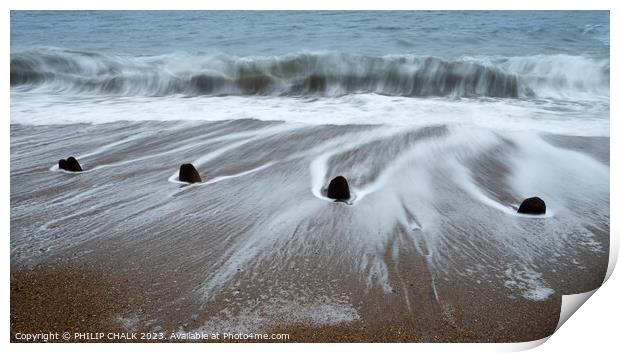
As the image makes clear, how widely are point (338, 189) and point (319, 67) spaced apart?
1.10 metres

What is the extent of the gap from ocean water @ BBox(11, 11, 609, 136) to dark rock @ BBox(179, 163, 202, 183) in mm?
643

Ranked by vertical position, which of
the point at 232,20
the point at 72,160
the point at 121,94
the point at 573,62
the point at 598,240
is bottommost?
the point at 598,240

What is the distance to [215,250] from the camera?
80.7 inches

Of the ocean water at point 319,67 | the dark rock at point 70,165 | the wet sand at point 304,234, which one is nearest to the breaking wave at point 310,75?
the ocean water at point 319,67

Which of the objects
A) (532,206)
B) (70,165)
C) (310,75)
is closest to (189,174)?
(70,165)

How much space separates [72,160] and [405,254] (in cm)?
169

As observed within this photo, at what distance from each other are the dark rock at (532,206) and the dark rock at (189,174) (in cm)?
151

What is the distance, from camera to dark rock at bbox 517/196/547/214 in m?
2.30

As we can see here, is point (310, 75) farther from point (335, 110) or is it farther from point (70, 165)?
point (70, 165)

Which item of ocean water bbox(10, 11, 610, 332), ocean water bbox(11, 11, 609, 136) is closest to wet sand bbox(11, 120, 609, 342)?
ocean water bbox(10, 11, 610, 332)

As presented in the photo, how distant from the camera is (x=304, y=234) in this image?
2.15m

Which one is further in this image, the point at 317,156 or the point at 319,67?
the point at 319,67

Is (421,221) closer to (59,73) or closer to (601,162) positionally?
(601,162)

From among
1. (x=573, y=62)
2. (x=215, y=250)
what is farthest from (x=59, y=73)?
(x=573, y=62)
